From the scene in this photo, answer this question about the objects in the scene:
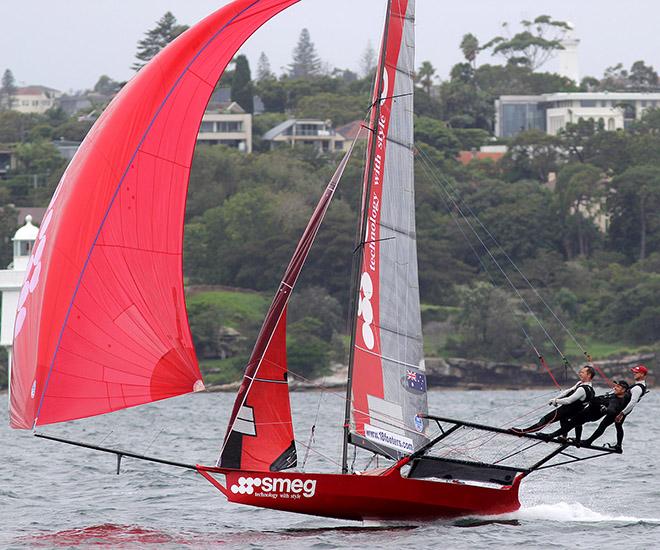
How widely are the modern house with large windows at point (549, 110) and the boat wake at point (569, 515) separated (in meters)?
86.3

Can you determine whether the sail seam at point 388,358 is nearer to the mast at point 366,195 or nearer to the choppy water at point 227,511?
the mast at point 366,195

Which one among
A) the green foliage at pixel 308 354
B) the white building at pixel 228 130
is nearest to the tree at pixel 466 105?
the white building at pixel 228 130

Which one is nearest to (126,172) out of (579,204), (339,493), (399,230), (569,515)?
(399,230)

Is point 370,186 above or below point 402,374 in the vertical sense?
above

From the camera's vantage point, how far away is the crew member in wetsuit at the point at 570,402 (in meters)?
14.7

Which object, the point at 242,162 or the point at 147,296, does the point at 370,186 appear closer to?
the point at 147,296

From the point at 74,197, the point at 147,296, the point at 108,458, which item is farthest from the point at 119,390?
the point at 108,458

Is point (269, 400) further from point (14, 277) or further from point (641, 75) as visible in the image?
point (641, 75)

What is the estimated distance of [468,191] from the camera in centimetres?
7306

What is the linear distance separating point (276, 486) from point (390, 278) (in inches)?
93.8

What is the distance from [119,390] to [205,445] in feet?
44.0

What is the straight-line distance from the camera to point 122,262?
13.8 m

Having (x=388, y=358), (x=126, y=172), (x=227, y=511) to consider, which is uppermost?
(x=126, y=172)

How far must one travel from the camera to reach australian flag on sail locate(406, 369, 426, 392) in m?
15.4
